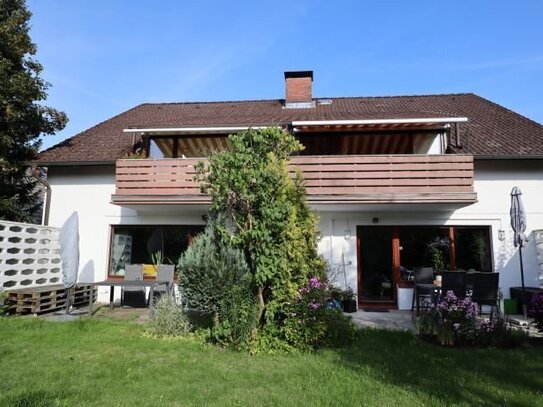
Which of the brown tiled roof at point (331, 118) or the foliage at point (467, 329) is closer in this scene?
the foliage at point (467, 329)

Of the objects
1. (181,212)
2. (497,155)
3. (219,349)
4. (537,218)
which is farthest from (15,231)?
(537,218)

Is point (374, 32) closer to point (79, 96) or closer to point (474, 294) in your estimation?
point (474, 294)

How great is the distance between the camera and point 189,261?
26.8ft

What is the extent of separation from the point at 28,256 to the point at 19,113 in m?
5.00

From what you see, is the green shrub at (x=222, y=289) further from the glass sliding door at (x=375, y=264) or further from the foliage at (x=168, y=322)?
the glass sliding door at (x=375, y=264)

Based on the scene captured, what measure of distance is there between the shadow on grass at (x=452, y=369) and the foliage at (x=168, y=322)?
343 centimetres

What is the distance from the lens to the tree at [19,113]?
13633 mm

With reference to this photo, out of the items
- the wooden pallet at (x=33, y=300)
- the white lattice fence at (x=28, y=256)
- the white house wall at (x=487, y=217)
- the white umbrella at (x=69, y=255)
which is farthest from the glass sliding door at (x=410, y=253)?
the white lattice fence at (x=28, y=256)

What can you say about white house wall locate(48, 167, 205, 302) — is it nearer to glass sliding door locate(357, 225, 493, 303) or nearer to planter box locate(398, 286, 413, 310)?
glass sliding door locate(357, 225, 493, 303)

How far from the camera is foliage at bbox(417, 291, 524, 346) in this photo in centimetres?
791

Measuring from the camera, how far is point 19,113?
45.2 feet

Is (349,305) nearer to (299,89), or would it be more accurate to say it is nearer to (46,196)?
(299,89)

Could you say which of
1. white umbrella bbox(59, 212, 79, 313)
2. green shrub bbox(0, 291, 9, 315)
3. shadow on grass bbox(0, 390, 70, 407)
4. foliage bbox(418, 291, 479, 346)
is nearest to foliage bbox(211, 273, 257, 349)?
shadow on grass bbox(0, 390, 70, 407)

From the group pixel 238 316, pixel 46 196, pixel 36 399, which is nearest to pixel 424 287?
pixel 238 316
